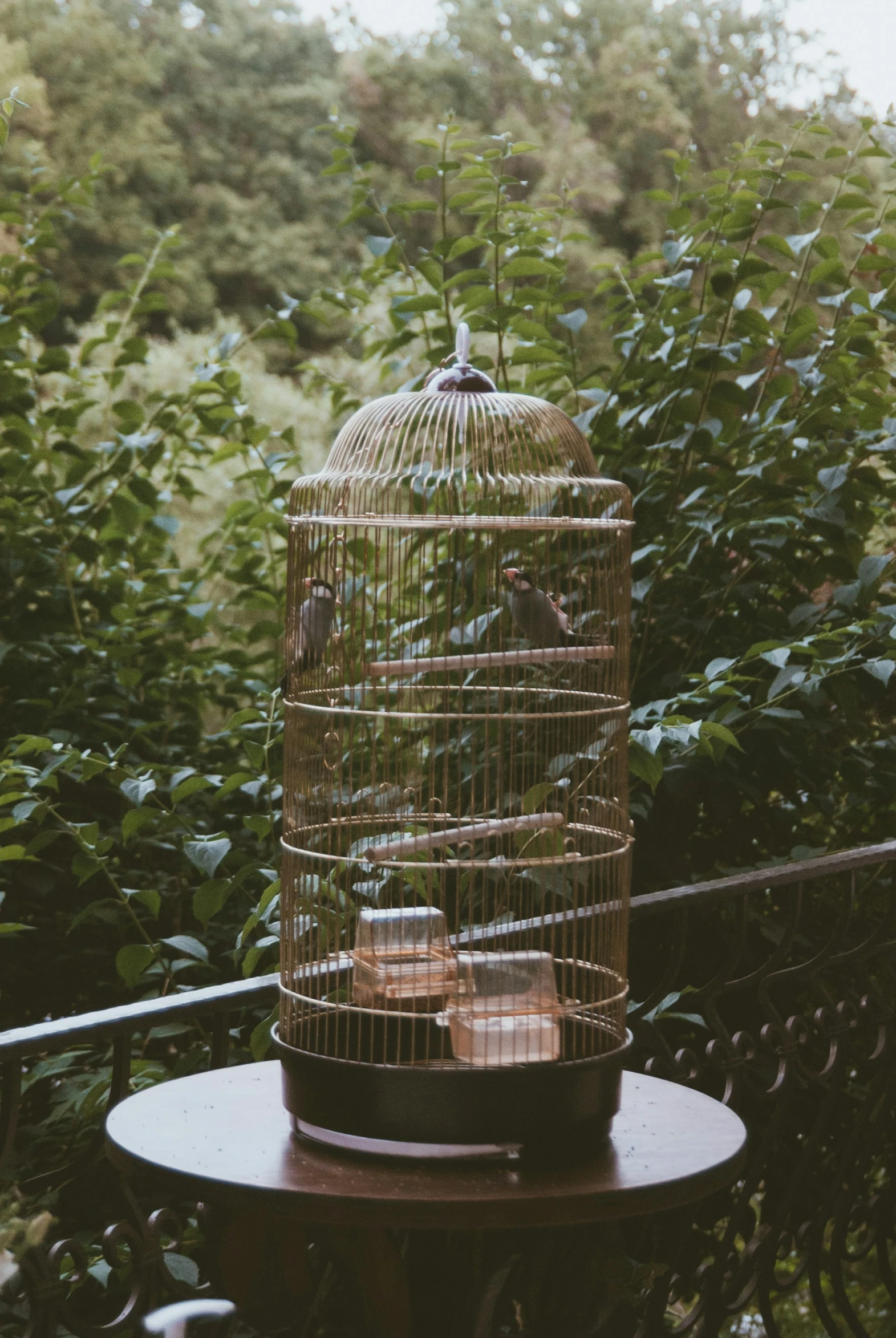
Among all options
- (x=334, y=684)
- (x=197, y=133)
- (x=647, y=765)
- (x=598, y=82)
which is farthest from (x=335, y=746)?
(x=598, y=82)

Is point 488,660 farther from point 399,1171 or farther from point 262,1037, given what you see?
point 262,1037

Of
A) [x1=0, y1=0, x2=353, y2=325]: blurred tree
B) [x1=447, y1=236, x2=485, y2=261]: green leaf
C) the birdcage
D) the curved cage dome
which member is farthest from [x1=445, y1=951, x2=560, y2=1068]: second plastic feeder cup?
[x1=0, y1=0, x2=353, y2=325]: blurred tree

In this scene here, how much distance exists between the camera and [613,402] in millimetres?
2625

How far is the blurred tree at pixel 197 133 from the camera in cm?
791

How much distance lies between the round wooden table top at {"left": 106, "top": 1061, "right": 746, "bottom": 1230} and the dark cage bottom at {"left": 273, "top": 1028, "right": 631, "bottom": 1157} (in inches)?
0.6

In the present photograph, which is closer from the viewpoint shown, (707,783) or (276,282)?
(707,783)

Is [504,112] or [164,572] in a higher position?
[504,112]

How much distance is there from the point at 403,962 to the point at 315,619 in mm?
336

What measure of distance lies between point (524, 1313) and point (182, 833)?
1076 millimetres

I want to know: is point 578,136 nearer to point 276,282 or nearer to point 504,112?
point 504,112

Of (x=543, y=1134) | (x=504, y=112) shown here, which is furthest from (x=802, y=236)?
(x=504, y=112)

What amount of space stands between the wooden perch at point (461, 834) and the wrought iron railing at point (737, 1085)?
0.26 metres

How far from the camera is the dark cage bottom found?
3.71 feet

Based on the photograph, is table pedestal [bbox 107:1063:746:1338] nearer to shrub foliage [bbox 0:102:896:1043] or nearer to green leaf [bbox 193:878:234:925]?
green leaf [bbox 193:878:234:925]
